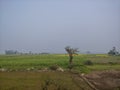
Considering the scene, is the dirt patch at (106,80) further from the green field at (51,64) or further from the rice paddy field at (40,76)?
the green field at (51,64)

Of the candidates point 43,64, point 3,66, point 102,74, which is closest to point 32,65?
point 43,64

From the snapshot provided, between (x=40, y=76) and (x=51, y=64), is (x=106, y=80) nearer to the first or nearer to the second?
(x=40, y=76)

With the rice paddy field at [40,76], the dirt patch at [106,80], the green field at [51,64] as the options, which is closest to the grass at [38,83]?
the rice paddy field at [40,76]

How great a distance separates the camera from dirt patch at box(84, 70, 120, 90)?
18469 millimetres

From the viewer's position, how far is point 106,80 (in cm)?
2102

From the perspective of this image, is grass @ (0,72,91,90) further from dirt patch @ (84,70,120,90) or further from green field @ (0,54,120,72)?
green field @ (0,54,120,72)

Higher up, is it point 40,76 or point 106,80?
point 40,76

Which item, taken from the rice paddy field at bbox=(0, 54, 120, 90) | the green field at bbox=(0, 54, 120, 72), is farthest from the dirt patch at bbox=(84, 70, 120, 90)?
the green field at bbox=(0, 54, 120, 72)

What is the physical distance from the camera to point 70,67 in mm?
31125

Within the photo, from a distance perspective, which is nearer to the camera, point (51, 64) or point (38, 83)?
point (38, 83)

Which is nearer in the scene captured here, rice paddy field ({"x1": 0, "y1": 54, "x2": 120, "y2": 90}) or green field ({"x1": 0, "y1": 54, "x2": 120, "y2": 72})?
rice paddy field ({"x1": 0, "y1": 54, "x2": 120, "y2": 90})

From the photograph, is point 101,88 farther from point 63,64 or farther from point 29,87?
point 63,64

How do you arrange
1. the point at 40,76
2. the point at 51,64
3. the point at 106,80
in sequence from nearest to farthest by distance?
the point at 106,80 < the point at 40,76 < the point at 51,64

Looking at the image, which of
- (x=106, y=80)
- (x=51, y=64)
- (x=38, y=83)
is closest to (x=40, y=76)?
(x=38, y=83)
